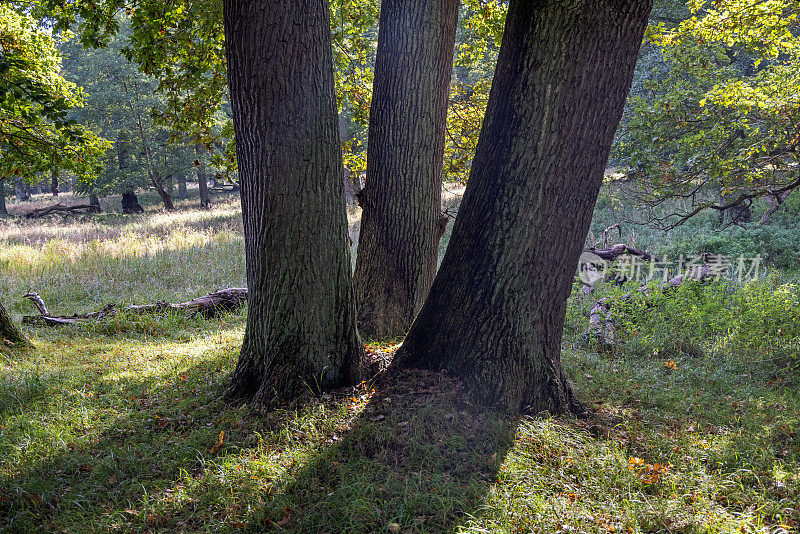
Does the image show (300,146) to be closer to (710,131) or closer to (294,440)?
(294,440)

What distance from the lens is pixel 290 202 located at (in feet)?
11.9

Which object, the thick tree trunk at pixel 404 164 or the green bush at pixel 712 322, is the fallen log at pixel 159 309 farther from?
the green bush at pixel 712 322

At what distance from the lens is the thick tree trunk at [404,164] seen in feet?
16.6

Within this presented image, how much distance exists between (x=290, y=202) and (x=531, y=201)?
→ 5.94ft

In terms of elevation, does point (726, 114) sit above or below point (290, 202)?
above

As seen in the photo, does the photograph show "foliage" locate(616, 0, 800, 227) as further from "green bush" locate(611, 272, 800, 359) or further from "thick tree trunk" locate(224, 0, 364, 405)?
"thick tree trunk" locate(224, 0, 364, 405)

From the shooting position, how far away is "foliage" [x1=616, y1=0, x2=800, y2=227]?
6.76 metres

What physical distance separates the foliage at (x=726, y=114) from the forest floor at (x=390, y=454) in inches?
158

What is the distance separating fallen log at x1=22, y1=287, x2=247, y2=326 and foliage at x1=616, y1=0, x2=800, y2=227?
25.9 feet
